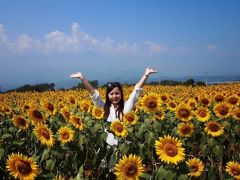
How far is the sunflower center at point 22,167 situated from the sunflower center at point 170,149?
121 cm

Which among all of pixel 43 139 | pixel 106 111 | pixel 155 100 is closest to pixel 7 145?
pixel 43 139

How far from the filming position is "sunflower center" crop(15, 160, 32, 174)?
11.1 feet

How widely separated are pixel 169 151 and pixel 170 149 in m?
0.03

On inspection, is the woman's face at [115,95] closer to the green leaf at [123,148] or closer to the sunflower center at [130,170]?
the green leaf at [123,148]

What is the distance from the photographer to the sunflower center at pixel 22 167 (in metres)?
3.37

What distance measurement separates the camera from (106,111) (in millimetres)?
6172

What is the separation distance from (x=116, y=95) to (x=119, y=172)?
2.69 metres

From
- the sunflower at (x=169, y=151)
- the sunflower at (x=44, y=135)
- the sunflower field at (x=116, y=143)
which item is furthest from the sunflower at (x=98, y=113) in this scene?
the sunflower at (x=169, y=151)

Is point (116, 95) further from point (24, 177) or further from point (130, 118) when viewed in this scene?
point (24, 177)

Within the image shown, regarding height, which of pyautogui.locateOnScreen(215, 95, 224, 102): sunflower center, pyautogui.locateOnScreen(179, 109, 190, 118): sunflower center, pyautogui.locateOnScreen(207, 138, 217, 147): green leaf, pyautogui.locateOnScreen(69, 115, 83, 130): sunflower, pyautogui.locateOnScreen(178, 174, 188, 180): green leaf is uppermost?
pyautogui.locateOnScreen(215, 95, 224, 102): sunflower center

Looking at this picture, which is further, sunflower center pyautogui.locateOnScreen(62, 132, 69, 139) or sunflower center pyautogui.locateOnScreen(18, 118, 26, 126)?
sunflower center pyautogui.locateOnScreen(18, 118, 26, 126)

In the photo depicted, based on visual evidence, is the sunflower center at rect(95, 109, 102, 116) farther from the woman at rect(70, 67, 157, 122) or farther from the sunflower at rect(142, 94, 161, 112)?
the sunflower at rect(142, 94, 161, 112)

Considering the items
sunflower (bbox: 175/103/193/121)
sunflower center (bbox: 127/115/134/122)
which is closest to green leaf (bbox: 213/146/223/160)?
sunflower (bbox: 175/103/193/121)

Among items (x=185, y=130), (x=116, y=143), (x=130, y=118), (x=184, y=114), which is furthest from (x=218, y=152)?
(x=116, y=143)
